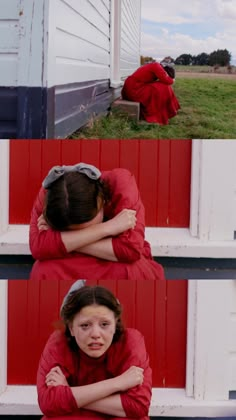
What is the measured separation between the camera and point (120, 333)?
5.25 feet

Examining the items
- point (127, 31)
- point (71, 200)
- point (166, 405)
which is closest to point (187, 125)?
point (166, 405)

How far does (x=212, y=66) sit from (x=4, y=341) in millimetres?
1026

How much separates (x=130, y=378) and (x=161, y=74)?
7.59 ft

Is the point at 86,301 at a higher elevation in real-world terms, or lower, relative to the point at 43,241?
lower

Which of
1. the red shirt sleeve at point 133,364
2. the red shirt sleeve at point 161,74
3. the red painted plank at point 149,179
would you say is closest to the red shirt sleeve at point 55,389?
the red shirt sleeve at point 133,364

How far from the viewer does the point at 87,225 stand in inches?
55.1

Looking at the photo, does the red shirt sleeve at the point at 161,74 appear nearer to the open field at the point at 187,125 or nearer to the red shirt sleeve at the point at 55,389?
the open field at the point at 187,125

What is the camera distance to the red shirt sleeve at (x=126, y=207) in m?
1.42

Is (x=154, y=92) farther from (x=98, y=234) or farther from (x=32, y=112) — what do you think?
(x=98, y=234)

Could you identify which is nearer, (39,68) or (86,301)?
(86,301)

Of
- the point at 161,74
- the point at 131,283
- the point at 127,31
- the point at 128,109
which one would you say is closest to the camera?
the point at 131,283

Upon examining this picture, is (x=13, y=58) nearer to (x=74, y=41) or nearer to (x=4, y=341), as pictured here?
(x=74, y=41)

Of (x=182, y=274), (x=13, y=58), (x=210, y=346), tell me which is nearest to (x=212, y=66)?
(x=13, y=58)

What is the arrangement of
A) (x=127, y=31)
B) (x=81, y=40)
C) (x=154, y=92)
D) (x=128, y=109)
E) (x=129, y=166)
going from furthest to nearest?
1. (x=127, y=31)
2. (x=154, y=92)
3. (x=128, y=109)
4. (x=81, y=40)
5. (x=129, y=166)
